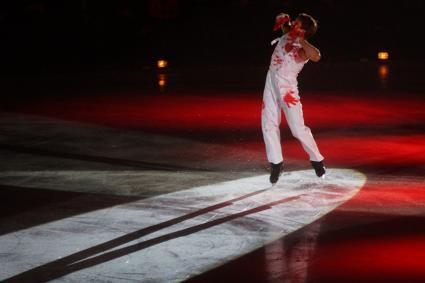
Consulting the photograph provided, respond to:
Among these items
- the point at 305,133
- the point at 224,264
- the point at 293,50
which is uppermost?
the point at 293,50

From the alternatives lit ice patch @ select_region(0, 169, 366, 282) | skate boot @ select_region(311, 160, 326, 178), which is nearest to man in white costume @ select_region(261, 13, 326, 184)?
skate boot @ select_region(311, 160, 326, 178)

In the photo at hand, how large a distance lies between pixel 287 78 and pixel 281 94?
7.1 inches

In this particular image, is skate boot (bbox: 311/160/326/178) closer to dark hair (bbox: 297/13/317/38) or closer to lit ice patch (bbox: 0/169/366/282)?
lit ice patch (bbox: 0/169/366/282)

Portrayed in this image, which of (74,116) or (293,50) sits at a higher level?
(293,50)

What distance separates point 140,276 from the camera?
254 inches

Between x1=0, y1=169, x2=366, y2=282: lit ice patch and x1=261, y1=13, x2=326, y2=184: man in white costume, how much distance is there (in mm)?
560

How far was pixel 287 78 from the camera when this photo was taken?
9359mm

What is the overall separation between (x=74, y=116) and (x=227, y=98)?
3.84m

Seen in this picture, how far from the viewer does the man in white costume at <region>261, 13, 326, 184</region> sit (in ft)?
30.5

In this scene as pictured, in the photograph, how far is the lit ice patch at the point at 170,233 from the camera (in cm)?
665

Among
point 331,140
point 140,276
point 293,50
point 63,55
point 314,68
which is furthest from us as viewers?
point 63,55

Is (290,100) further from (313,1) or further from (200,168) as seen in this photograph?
(313,1)

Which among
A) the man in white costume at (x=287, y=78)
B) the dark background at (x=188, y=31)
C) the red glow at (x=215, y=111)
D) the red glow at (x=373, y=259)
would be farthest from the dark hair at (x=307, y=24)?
the dark background at (x=188, y=31)

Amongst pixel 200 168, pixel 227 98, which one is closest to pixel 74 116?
pixel 227 98
